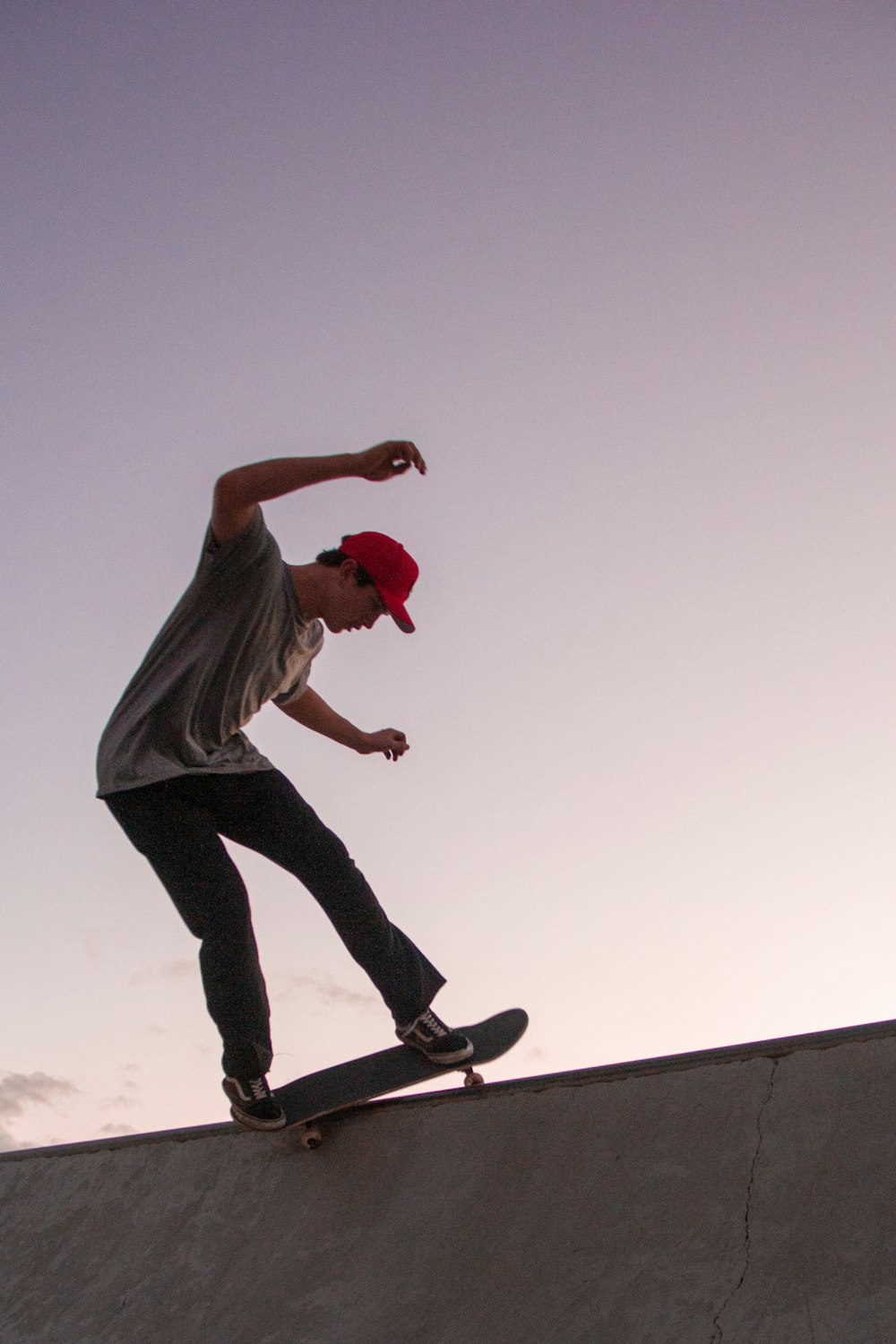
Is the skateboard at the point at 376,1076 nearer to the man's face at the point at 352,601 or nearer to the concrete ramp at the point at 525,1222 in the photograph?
the concrete ramp at the point at 525,1222

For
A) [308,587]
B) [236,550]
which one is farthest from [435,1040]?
[236,550]

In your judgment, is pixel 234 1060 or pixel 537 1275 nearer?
pixel 537 1275

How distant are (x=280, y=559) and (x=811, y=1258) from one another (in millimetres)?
2259

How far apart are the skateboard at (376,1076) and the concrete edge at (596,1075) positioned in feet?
0.24

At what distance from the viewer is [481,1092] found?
3.06 meters

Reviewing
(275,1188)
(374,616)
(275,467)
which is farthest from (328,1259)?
(275,467)

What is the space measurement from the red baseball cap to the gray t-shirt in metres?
0.25

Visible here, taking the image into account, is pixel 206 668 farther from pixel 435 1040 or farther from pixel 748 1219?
pixel 748 1219

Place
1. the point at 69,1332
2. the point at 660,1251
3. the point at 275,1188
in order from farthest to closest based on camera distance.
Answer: the point at 275,1188 < the point at 69,1332 < the point at 660,1251

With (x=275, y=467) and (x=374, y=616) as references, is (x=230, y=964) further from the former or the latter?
(x=275, y=467)

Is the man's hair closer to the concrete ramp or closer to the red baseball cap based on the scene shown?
the red baseball cap

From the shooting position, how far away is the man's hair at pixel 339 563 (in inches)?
126

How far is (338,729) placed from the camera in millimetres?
3646

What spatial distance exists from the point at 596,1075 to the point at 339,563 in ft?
5.50
